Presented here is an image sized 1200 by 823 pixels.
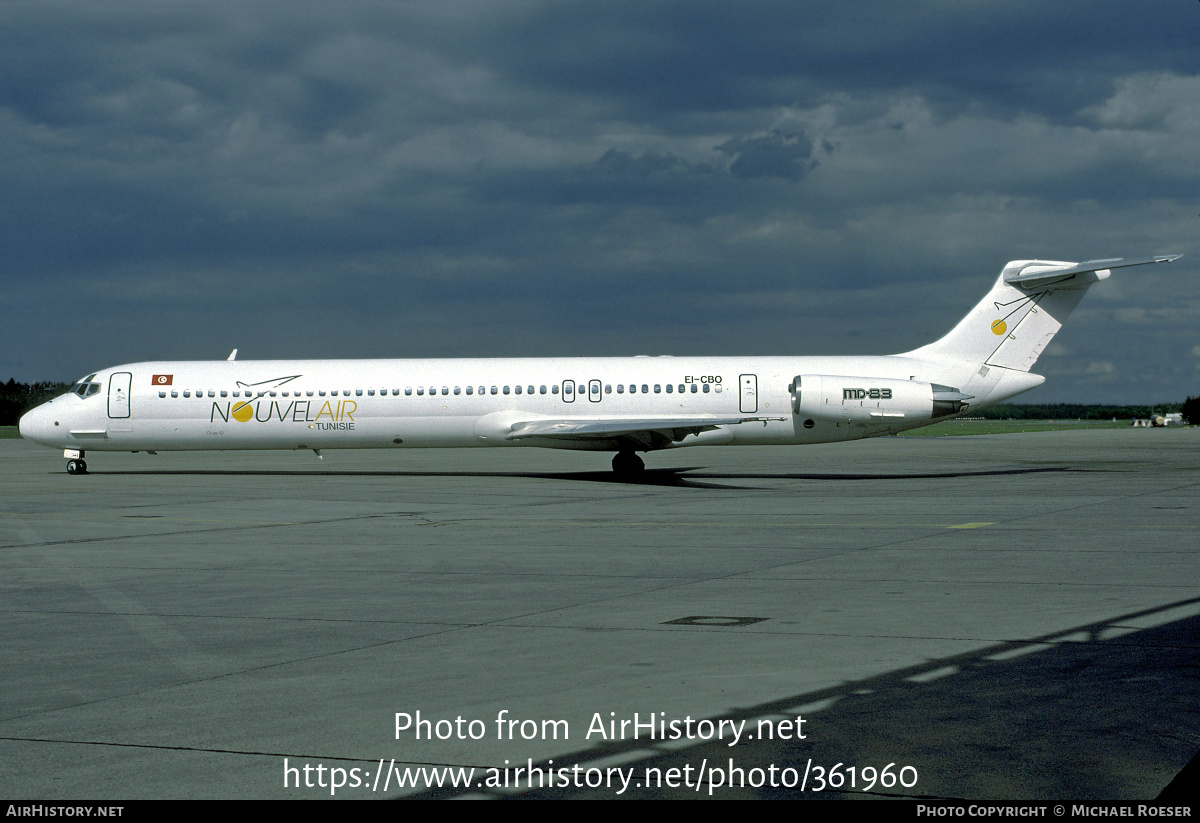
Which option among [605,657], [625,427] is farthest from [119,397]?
[605,657]

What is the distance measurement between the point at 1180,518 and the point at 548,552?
10.3m

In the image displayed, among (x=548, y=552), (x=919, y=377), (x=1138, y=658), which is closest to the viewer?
(x=1138, y=658)

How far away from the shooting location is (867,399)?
29.7m

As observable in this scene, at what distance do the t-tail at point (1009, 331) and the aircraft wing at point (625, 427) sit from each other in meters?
5.34

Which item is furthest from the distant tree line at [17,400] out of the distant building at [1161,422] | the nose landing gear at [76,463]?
the distant building at [1161,422]

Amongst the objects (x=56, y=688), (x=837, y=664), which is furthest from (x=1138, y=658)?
(x=56, y=688)

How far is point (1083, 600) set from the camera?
10.1m

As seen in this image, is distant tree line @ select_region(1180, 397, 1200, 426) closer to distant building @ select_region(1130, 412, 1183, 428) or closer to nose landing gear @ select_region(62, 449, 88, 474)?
distant building @ select_region(1130, 412, 1183, 428)

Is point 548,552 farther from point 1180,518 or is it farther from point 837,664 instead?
point 1180,518

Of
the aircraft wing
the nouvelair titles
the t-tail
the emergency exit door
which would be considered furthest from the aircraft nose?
the t-tail

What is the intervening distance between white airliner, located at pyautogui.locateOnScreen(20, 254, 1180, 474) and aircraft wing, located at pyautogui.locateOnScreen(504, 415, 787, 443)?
0.10 metres

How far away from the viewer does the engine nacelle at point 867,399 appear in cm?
2966

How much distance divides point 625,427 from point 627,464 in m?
2.96

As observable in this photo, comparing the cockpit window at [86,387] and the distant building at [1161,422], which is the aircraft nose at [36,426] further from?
the distant building at [1161,422]
